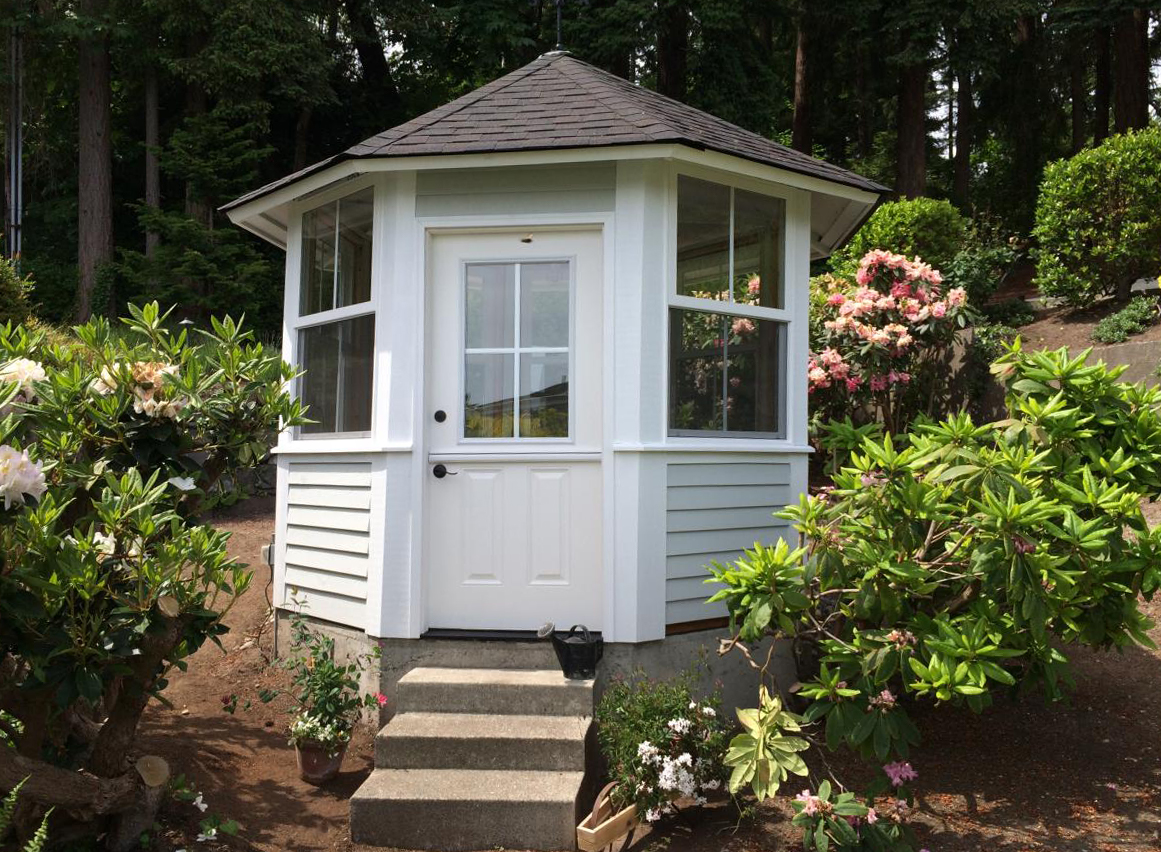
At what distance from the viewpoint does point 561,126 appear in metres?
4.96

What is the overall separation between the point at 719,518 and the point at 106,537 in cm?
318

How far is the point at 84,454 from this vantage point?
342 cm

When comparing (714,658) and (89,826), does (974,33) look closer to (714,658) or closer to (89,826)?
(714,658)

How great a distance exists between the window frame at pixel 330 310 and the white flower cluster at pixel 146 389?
1.65m

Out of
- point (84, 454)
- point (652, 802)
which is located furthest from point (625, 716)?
point (84, 454)

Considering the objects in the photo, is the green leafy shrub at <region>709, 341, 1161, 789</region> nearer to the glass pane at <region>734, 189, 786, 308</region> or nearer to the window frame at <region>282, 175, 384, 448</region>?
the glass pane at <region>734, 189, 786, 308</region>

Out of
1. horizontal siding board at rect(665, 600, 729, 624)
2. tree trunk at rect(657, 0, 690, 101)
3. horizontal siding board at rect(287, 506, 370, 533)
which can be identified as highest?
tree trunk at rect(657, 0, 690, 101)

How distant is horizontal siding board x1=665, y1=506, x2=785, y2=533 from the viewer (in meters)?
4.95

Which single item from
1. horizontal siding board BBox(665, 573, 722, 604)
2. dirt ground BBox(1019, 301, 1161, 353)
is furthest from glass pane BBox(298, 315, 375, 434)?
dirt ground BBox(1019, 301, 1161, 353)

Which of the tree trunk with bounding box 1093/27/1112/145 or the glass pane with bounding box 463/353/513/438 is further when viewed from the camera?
the tree trunk with bounding box 1093/27/1112/145

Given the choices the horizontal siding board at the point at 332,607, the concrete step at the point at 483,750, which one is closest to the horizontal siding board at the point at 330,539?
the horizontal siding board at the point at 332,607

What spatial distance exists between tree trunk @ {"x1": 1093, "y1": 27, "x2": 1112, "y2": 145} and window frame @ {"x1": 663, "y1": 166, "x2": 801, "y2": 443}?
56.8 feet

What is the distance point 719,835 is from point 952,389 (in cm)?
623

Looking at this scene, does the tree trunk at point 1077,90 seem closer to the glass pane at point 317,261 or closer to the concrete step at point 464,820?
the glass pane at point 317,261
